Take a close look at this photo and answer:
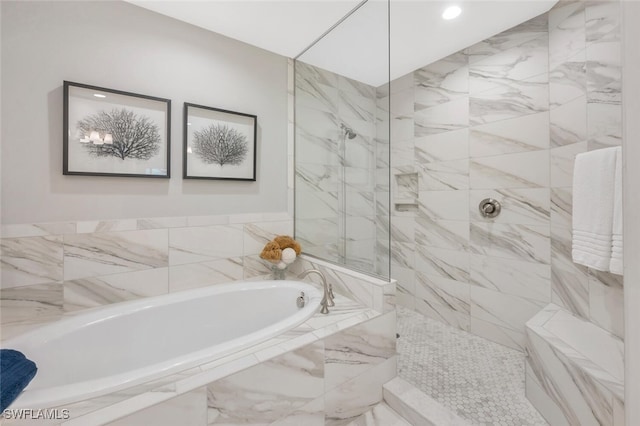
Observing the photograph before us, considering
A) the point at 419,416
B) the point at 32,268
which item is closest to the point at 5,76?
the point at 32,268

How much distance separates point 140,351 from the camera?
159cm

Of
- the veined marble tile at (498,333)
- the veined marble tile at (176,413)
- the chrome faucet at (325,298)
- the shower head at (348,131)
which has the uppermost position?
the shower head at (348,131)

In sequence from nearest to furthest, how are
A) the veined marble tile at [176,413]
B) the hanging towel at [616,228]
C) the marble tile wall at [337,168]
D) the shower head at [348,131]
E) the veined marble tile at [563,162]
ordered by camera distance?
the veined marble tile at [176,413] → the hanging towel at [616,228] → the veined marble tile at [563,162] → the marble tile wall at [337,168] → the shower head at [348,131]

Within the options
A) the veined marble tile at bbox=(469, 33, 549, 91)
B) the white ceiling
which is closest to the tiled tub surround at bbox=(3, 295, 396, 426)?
the white ceiling

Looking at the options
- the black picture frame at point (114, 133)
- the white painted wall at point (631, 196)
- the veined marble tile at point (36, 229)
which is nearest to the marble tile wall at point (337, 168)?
the black picture frame at point (114, 133)

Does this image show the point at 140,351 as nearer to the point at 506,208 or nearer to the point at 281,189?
the point at 281,189

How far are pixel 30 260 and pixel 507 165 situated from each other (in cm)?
318

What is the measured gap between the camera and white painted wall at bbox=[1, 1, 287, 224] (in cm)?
148

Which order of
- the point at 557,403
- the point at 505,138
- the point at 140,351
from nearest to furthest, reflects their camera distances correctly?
the point at 557,403, the point at 140,351, the point at 505,138

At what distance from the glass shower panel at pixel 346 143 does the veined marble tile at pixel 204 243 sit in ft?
1.95

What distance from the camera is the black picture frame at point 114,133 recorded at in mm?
1604

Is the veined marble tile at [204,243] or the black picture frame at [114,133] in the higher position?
the black picture frame at [114,133]

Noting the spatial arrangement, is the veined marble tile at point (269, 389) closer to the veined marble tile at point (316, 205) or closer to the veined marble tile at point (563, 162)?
the veined marble tile at point (316, 205)

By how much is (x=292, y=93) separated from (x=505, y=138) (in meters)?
1.82
